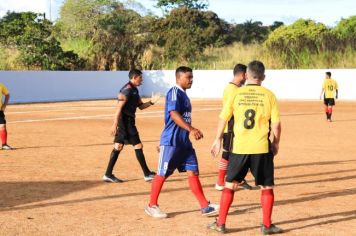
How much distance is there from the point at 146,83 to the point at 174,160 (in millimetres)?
42036

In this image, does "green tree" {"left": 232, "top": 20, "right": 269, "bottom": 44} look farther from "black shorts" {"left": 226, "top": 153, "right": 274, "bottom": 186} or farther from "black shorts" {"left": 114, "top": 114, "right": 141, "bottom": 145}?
"black shorts" {"left": 226, "top": 153, "right": 274, "bottom": 186}

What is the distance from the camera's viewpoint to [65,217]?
7168 millimetres

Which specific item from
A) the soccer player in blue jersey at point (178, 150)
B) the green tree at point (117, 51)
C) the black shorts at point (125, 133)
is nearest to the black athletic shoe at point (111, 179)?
the black shorts at point (125, 133)

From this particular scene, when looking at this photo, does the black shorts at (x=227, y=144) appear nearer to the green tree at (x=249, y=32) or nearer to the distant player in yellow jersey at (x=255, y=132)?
the distant player in yellow jersey at (x=255, y=132)

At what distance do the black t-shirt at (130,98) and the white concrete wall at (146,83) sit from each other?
3197 cm

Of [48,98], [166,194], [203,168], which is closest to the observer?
[166,194]

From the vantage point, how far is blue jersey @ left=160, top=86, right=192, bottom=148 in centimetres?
710

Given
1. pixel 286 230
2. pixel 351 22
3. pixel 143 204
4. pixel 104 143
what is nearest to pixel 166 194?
pixel 143 204

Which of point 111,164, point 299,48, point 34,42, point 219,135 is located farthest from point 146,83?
point 219,135

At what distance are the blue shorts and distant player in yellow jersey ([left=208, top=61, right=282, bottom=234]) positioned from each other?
1041 millimetres

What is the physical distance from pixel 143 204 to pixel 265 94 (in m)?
2.63

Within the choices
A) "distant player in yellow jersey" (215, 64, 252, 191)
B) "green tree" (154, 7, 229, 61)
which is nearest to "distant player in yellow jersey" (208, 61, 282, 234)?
"distant player in yellow jersey" (215, 64, 252, 191)

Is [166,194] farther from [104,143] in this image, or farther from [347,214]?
[104,143]

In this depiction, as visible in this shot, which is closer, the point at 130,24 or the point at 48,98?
the point at 48,98
